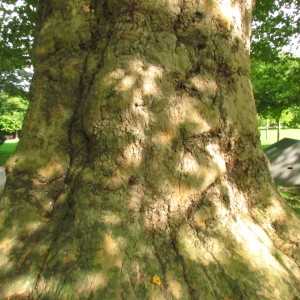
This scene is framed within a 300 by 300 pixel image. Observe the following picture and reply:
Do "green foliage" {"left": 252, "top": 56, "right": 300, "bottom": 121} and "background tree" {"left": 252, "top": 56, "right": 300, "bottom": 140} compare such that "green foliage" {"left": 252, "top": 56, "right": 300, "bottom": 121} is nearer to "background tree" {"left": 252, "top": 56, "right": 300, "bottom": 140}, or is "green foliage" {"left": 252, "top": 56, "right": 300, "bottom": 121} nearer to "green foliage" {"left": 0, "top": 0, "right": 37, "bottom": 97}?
"background tree" {"left": 252, "top": 56, "right": 300, "bottom": 140}

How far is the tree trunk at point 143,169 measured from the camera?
231cm

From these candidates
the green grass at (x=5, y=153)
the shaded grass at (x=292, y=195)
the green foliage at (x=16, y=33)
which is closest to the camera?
the shaded grass at (x=292, y=195)

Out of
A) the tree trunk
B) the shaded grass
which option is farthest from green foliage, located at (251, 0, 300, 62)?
the tree trunk

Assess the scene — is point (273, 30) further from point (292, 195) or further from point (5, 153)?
point (5, 153)

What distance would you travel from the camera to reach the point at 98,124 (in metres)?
2.60

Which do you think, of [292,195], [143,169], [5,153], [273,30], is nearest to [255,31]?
[273,30]

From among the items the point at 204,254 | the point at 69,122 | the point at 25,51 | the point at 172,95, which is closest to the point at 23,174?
the point at 69,122

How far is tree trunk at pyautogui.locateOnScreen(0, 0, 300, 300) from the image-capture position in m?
2.31

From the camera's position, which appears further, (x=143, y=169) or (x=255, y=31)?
(x=255, y=31)

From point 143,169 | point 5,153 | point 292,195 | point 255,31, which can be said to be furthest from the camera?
point 5,153

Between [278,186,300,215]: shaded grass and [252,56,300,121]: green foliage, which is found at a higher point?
[252,56,300,121]: green foliage

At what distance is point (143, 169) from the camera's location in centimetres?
251

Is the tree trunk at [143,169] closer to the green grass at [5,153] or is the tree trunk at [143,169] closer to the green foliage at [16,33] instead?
the green foliage at [16,33]

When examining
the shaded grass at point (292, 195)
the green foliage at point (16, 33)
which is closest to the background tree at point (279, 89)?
the shaded grass at point (292, 195)
